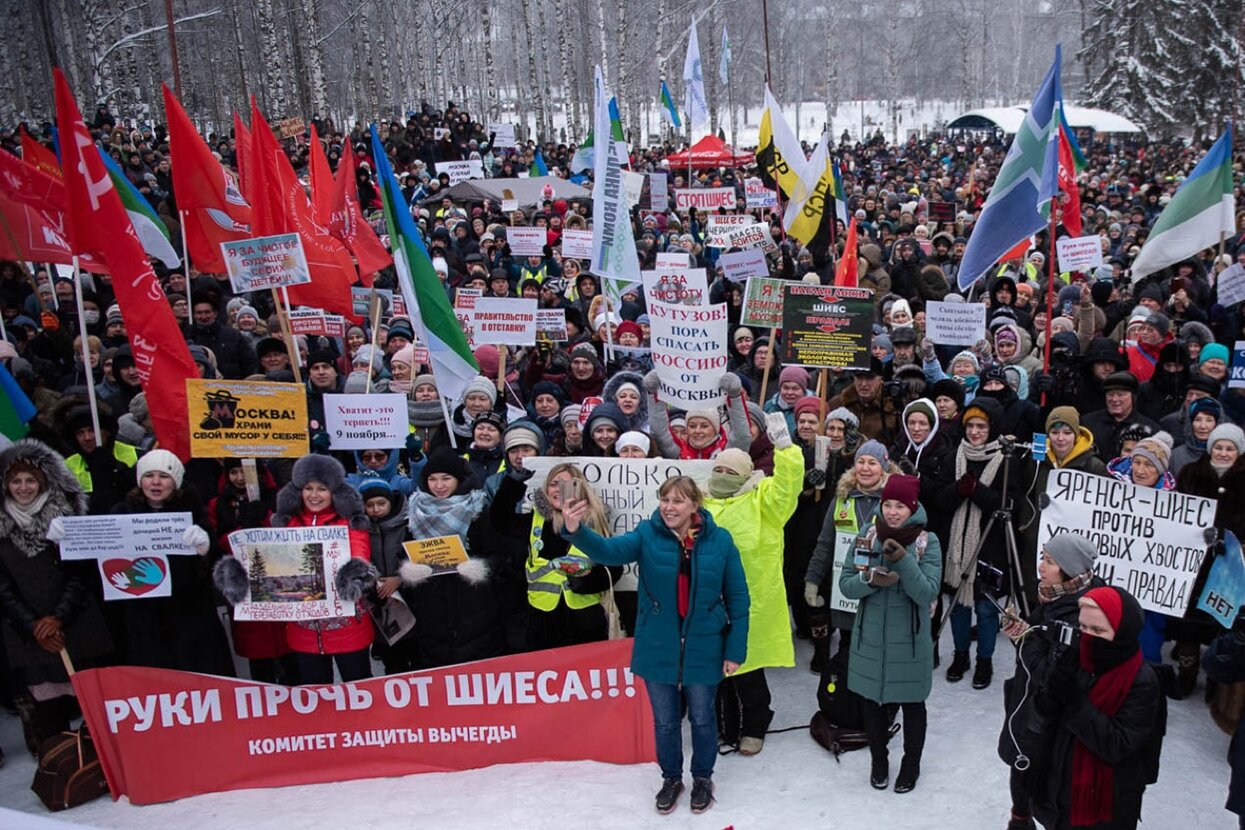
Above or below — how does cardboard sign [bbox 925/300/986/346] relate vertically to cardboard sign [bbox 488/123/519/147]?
below

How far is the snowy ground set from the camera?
14.7ft

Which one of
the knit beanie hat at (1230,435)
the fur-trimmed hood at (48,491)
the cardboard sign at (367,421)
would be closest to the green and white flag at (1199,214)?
the knit beanie hat at (1230,435)

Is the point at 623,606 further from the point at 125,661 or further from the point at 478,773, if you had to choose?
the point at 125,661

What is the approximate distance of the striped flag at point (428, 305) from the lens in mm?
6648

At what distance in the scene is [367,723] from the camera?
496 cm

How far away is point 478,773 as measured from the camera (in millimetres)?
4930

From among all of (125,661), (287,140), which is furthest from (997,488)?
(287,140)

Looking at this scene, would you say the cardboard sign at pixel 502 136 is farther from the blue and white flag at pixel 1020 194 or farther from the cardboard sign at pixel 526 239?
the blue and white flag at pixel 1020 194

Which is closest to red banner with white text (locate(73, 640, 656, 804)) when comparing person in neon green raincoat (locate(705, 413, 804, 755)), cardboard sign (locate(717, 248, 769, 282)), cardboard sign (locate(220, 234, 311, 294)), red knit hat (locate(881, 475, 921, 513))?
person in neon green raincoat (locate(705, 413, 804, 755))

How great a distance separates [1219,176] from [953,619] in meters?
5.61

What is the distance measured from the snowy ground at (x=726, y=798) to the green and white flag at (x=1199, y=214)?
5275 mm

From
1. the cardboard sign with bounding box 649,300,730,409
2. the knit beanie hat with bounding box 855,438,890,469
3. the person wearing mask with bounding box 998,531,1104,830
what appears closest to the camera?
the person wearing mask with bounding box 998,531,1104,830

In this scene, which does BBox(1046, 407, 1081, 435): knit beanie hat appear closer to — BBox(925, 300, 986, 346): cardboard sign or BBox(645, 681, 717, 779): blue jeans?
BBox(645, 681, 717, 779): blue jeans

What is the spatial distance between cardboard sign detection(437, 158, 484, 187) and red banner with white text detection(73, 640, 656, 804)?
1645 cm
